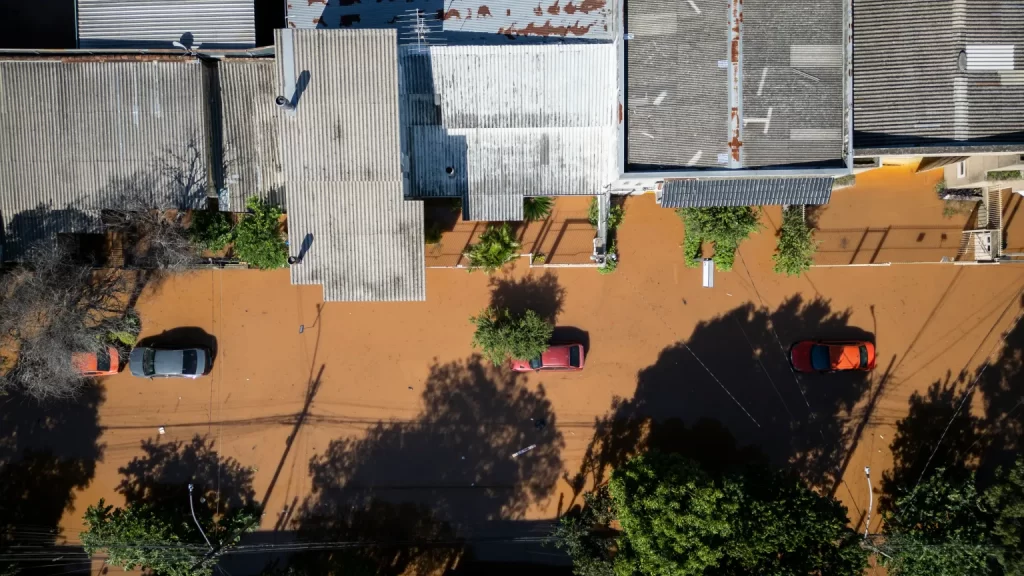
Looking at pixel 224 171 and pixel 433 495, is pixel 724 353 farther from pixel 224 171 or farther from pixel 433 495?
pixel 224 171

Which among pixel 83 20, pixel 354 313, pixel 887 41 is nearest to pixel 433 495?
pixel 354 313

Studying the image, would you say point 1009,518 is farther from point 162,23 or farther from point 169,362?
point 162,23

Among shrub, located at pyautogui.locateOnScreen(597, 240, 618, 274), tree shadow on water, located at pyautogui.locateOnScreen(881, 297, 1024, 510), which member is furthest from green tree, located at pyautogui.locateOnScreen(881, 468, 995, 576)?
shrub, located at pyautogui.locateOnScreen(597, 240, 618, 274)

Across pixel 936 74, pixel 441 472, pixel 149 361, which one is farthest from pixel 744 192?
pixel 149 361

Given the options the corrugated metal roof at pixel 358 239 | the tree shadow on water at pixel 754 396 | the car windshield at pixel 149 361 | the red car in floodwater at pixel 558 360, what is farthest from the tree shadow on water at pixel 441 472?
the car windshield at pixel 149 361

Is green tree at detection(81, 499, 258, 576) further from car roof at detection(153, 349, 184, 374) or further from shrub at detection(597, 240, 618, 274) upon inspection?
shrub at detection(597, 240, 618, 274)

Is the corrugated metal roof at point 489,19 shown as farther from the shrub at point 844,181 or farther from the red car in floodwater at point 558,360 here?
the red car in floodwater at point 558,360
